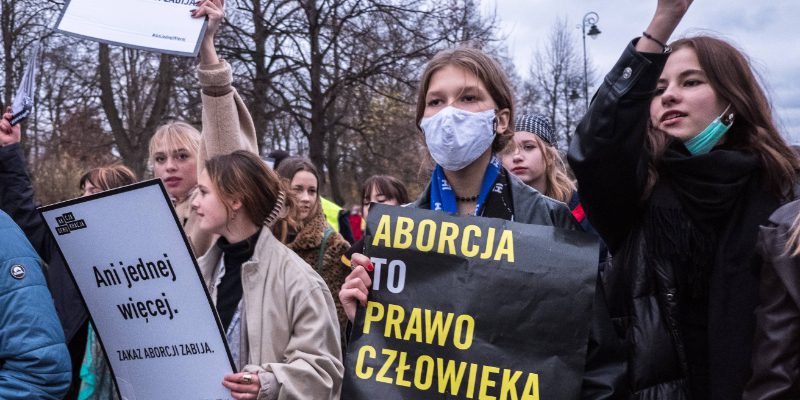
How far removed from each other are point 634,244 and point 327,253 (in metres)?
2.58

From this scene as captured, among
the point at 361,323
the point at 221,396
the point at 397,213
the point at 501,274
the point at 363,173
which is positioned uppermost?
the point at 397,213

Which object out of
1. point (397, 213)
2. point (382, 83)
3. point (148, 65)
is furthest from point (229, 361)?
point (148, 65)

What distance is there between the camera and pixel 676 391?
2148 millimetres

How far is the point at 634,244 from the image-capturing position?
7.59 feet

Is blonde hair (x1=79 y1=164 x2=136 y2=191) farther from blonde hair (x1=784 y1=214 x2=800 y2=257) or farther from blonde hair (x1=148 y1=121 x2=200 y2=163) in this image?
blonde hair (x1=784 y1=214 x2=800 y2=257)

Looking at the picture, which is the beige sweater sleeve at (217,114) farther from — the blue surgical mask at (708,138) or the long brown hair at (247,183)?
the blue surgical mask at (708,138)

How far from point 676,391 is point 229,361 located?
138cm

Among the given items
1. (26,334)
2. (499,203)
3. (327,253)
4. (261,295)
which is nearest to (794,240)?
(499,203)

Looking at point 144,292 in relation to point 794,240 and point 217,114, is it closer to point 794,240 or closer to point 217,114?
point 217,114

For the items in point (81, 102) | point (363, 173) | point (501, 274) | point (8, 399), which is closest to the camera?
point (501, 274)

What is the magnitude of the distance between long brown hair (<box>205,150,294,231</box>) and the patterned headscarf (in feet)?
5.86

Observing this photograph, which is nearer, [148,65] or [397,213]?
[397,213]

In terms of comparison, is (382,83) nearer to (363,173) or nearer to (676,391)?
(363,173)

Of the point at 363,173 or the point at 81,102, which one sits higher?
the point at 81,102
